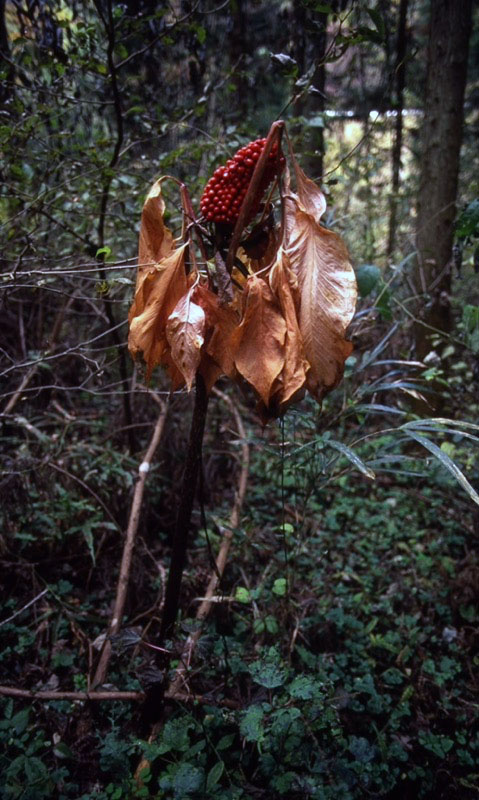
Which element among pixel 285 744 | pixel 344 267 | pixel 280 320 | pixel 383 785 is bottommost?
pixel 383 785

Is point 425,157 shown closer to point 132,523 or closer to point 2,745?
point 132,523

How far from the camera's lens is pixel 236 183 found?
39.0 inches

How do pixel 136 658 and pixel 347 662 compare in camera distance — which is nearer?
pixel 136 658

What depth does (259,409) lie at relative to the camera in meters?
0.92

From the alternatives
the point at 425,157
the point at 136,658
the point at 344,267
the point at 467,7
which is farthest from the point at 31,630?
the point at 467,7

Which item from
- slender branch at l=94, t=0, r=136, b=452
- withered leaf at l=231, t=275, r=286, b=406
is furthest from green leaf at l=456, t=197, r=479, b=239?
slender branch at l=94, t=0, r=136, b=452

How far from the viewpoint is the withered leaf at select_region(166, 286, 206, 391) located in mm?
921

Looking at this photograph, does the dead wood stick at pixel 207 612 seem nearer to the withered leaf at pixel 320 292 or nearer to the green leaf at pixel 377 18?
the withered leaf at pixel 320 292

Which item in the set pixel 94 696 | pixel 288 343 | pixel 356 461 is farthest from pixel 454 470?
pixel 94 696

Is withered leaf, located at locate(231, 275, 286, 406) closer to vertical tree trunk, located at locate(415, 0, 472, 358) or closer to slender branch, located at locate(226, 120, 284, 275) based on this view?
slender branch, located at locate(226, 120, 284, 275)

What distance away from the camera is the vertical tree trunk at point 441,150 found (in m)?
2.95

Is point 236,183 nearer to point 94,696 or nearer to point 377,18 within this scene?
point 377,18

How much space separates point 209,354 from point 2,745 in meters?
1.40

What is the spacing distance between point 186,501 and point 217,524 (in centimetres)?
70
